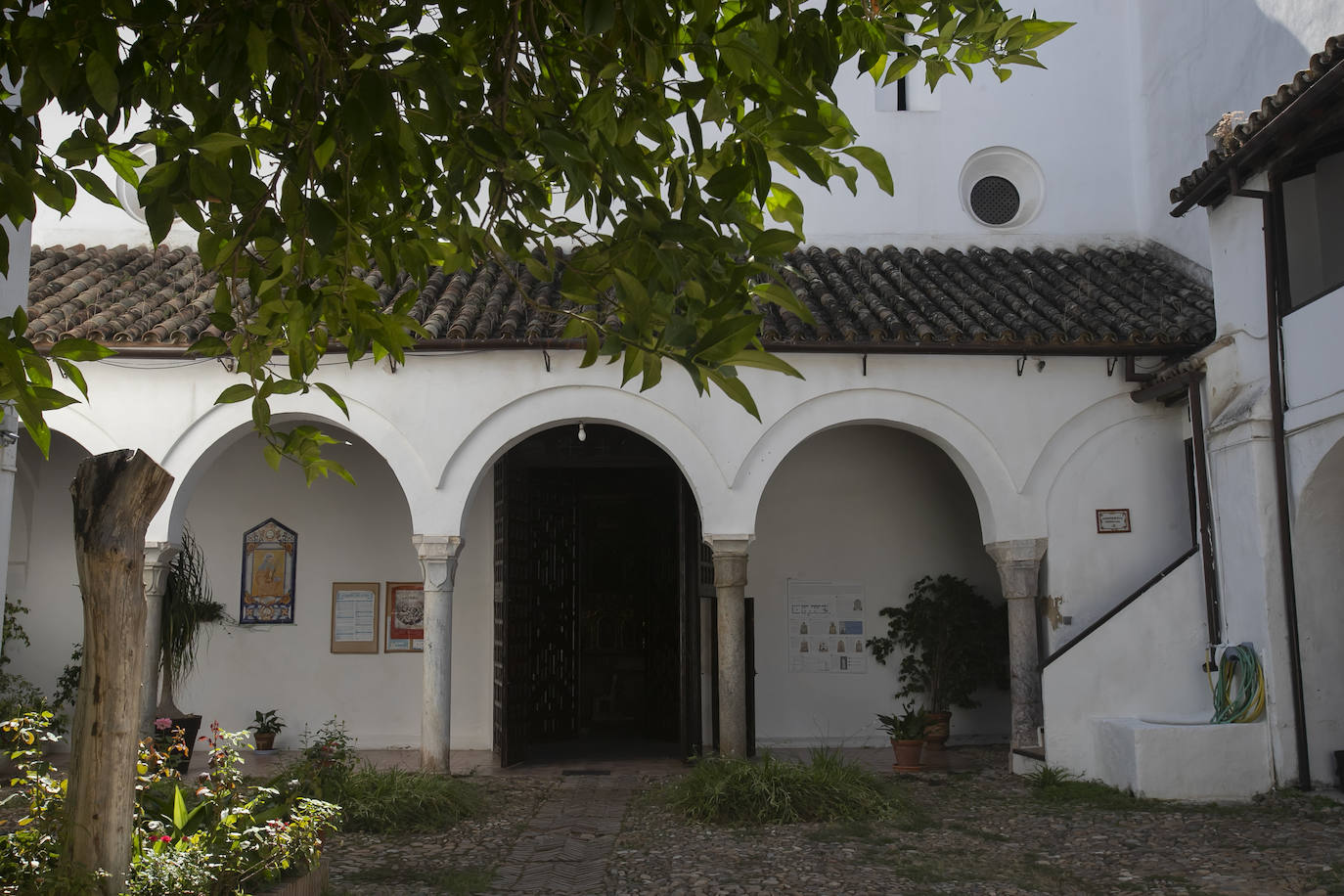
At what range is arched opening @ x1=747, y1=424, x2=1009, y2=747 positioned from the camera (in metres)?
12.5

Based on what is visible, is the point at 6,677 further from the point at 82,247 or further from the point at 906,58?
the point at 906,58

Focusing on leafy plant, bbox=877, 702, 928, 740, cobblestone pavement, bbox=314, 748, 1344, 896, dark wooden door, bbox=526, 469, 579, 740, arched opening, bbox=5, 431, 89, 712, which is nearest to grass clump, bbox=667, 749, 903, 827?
cobblestone pavement, bbox=314, 748, 1344, 896

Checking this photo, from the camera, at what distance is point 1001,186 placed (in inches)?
564

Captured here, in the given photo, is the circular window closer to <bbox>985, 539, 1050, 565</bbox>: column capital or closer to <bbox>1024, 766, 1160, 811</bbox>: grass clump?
<bbox>985, 539, 1050, 565</bbox>: column capital

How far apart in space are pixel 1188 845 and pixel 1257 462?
3059mm

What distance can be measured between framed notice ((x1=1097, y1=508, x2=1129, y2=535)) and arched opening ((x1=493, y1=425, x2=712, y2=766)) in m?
3.73

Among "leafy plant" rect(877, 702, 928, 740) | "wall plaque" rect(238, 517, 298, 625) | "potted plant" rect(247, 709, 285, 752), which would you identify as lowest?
"potted plant" rect(247, 709, 285, 752)

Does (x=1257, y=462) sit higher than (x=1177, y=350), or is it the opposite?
(x=1177, y=350)

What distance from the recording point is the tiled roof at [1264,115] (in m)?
7.66

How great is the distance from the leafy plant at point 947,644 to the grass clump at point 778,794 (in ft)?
11.9

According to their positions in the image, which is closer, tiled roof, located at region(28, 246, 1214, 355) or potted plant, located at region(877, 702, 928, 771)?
tiled roof, located at region(28, 246, 1214, 355)

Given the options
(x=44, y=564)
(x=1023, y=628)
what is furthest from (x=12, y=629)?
(x=1023, y=628)

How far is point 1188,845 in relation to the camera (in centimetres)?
725

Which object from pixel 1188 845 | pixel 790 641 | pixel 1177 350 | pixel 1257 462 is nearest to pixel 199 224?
pixel 1188 845
